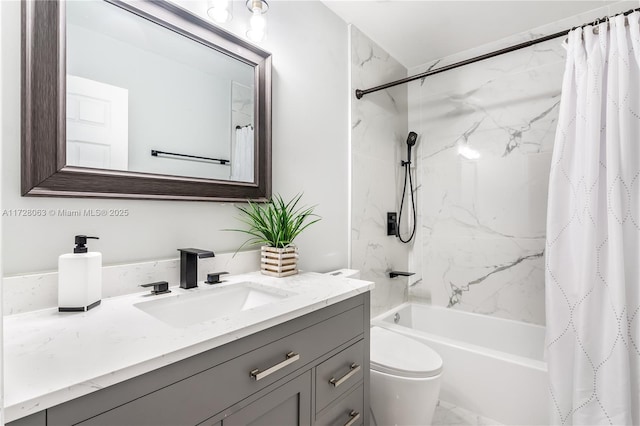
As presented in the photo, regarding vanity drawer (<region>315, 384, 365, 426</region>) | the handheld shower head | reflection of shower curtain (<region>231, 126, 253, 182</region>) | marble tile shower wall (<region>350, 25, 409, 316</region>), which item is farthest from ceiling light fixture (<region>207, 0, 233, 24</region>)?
the handheld shower head

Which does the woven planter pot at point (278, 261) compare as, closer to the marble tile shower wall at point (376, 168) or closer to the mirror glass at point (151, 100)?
the mirror glass at point (151, 100)

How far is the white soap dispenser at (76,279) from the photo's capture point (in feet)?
3.14

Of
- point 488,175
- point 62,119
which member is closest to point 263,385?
point 62,119

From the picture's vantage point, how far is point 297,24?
5.92 ft

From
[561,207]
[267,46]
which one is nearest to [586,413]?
[561,207]

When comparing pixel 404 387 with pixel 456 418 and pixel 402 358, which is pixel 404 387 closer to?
pixel 402 358

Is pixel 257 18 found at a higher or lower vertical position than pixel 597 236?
higher

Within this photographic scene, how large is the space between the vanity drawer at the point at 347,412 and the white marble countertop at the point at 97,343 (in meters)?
0.38

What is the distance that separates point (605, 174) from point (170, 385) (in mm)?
1843

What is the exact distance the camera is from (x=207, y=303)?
47.6 inches

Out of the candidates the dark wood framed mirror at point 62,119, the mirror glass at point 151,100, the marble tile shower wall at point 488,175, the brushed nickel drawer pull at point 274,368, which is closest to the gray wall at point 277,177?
the dark wood framed mirror at point 62,119

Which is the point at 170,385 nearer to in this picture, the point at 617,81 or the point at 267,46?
the point at 267,46

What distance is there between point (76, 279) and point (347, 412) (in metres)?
0.98

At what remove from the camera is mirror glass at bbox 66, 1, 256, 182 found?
1.08m
